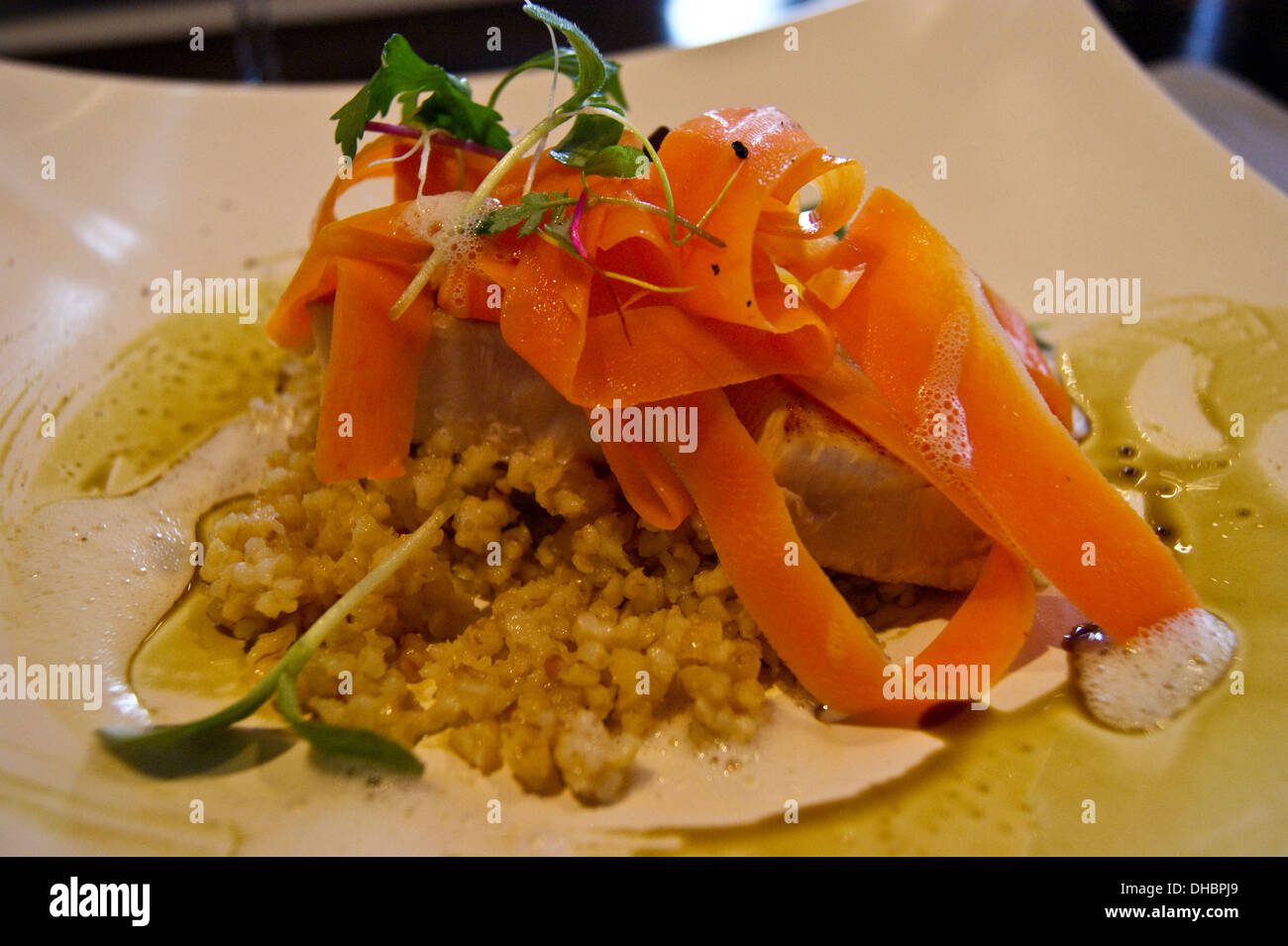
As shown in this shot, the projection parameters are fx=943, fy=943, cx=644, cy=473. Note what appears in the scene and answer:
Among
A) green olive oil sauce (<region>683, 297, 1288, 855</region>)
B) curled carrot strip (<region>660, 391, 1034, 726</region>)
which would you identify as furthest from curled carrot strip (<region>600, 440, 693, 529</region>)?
green olive oil sauce (<region>683, 297, 1288, 855</region>)

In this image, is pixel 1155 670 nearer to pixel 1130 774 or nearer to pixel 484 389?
pixel 1130 774

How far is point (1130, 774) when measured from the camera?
1533mm

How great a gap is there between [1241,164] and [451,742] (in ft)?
9.04

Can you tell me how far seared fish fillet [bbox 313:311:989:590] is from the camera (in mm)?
1823

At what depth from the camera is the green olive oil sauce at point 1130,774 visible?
4.74ft

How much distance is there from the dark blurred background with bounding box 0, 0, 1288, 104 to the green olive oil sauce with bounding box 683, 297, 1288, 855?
2.99 meters

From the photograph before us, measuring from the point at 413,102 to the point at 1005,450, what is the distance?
1.47 m

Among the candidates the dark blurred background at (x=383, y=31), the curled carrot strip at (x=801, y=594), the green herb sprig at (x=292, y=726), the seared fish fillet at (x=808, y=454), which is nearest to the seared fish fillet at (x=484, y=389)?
the seared fish fillet at (x=808, y=454)

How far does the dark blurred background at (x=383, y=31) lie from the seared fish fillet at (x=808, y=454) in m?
2.73

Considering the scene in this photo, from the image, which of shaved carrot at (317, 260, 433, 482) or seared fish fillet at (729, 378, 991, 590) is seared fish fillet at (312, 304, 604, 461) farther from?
seared fish fillet at (729, 378, 991, 590)

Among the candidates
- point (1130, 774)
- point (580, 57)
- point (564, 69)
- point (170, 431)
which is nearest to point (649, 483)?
point (580, 57)

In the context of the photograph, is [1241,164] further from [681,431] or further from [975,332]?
[681,431]

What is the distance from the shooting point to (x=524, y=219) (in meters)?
1.79
